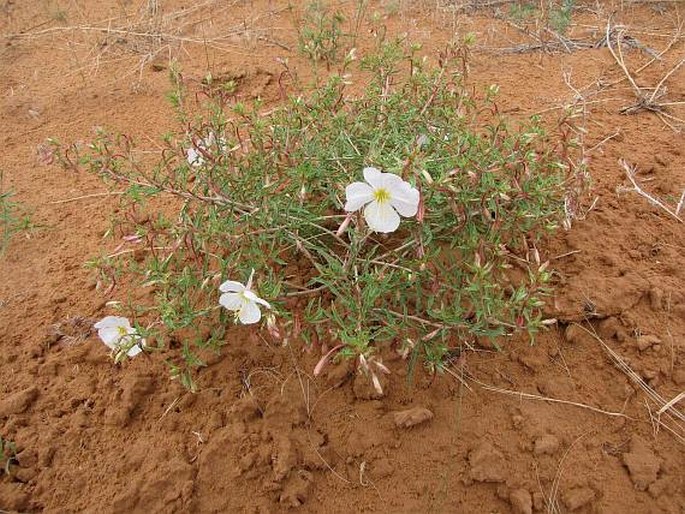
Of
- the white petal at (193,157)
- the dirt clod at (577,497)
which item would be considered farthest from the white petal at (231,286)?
the dirt clod at (577,497)

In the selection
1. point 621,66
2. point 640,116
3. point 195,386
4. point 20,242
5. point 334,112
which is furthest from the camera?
point 621,66

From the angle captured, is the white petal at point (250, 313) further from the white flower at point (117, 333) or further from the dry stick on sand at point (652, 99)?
the dry stick on sand at point (652, 99)

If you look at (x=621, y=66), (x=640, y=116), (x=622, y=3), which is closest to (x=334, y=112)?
(x=640, y=116)

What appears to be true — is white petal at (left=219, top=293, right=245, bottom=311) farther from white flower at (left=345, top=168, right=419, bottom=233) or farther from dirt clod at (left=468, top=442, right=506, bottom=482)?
dirt clod at (left=468, top=442, right=506, bottom=482)

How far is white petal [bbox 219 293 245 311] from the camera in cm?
160

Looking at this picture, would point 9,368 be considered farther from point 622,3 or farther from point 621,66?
point 622,3

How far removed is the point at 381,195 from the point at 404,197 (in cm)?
6

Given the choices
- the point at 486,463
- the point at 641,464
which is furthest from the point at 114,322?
the point at 641,464

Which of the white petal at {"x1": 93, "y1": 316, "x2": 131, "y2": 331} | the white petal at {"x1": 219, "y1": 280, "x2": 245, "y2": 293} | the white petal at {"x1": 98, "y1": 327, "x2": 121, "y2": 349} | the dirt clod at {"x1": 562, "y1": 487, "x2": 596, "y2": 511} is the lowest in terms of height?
the dirt clod at {"x1": 562, "y1": 487, "x2": 596, "y2": 511}

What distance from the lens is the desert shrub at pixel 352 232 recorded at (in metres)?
1.73

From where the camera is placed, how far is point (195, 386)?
185 centimetres

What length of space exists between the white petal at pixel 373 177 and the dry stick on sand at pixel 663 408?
1034mm

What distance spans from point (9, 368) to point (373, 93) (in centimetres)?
165

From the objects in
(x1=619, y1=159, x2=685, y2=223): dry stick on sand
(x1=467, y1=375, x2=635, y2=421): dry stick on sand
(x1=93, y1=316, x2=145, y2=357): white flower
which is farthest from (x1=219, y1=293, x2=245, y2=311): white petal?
(x1=619, y1=159, x2=685, y2=223): dry stick on sand
